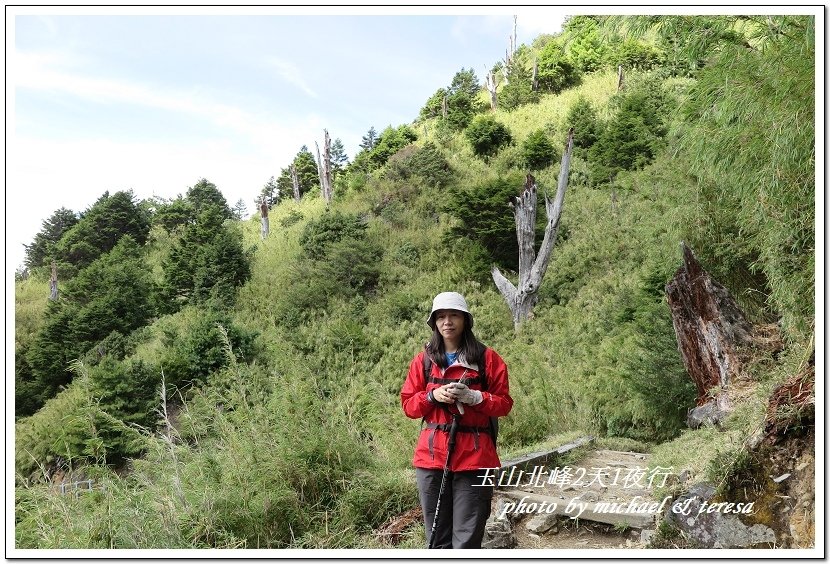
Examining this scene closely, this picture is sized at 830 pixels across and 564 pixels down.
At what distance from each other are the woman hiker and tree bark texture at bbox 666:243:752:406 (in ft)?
12.6

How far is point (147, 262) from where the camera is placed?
1880 cm

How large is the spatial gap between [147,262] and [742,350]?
57.2ft

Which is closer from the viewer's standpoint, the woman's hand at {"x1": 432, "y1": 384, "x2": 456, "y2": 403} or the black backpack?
the woman's hand at {"x1": 432, "y1": 384, "x2": 456, "y2": 403}

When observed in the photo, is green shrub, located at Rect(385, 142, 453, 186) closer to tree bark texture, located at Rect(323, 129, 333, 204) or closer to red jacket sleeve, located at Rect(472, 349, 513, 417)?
tree bark texture, located at Rect(323, 129, 333, 204)

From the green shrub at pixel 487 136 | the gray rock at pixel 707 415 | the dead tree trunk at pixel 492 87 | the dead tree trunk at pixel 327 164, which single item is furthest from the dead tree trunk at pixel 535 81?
the gray rock at pixel 707 415

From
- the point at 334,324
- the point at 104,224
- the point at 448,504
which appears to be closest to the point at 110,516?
the point at 448,504

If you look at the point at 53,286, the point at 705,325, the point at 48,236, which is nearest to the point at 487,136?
the point at 53,286

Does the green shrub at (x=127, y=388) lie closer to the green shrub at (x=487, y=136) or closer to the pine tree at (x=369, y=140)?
the green shrub at (x=487, y=136)

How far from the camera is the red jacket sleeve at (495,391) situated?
2.25 meters

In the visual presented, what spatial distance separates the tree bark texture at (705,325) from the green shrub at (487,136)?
15587 mm

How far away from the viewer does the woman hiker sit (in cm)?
231

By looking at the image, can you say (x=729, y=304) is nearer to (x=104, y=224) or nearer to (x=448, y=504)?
(x=448, y=504)

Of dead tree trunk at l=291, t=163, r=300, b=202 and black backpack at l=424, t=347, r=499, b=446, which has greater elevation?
dead tree trunk at l=291, t=163, r=300, b=202

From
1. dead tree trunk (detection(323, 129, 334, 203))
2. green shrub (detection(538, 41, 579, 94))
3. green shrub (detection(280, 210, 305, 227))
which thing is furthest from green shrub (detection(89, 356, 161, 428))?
green shrub (detection(538, 41, 579, 94))
